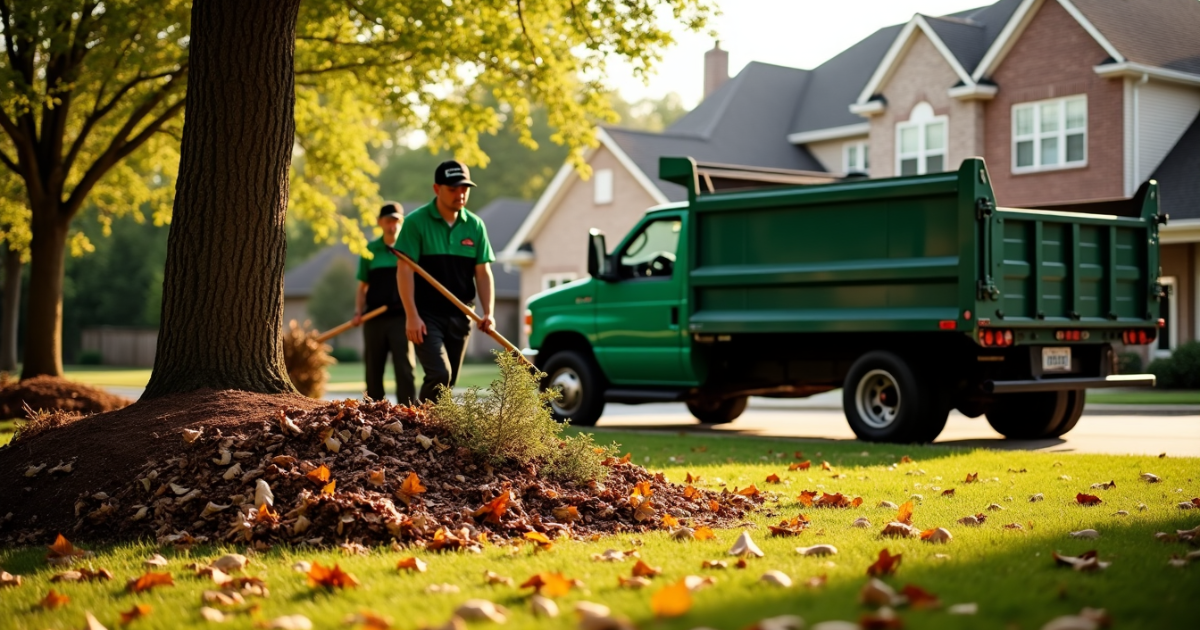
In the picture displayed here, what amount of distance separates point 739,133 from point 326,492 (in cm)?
3133

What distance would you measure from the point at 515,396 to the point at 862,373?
21.2 feet

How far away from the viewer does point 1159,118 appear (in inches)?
1018

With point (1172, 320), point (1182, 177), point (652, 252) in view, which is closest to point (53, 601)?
point (652, 252)

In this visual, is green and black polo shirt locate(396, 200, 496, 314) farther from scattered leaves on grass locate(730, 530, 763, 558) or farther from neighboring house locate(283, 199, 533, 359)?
neighboring house locate(283, 199, 533, 359)

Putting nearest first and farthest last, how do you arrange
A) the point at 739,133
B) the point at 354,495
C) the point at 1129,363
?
the point at 354,495 < the point at 1129,363 < the point at 739,133

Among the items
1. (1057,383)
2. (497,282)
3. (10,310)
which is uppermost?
(497,282)

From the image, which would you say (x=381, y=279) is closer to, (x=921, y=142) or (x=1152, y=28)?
(x=921, y=142)

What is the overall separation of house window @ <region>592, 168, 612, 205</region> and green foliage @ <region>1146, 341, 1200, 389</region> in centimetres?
1724

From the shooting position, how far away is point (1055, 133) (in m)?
26.4

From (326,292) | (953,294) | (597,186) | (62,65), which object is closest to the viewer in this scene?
(953,294)

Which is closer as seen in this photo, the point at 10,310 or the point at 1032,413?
the point at 1032,413

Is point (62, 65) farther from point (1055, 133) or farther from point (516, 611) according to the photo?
point (1055, 133)

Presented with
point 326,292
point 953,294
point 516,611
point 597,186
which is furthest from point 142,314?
point 516,611

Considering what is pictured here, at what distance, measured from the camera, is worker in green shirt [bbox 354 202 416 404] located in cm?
1027
